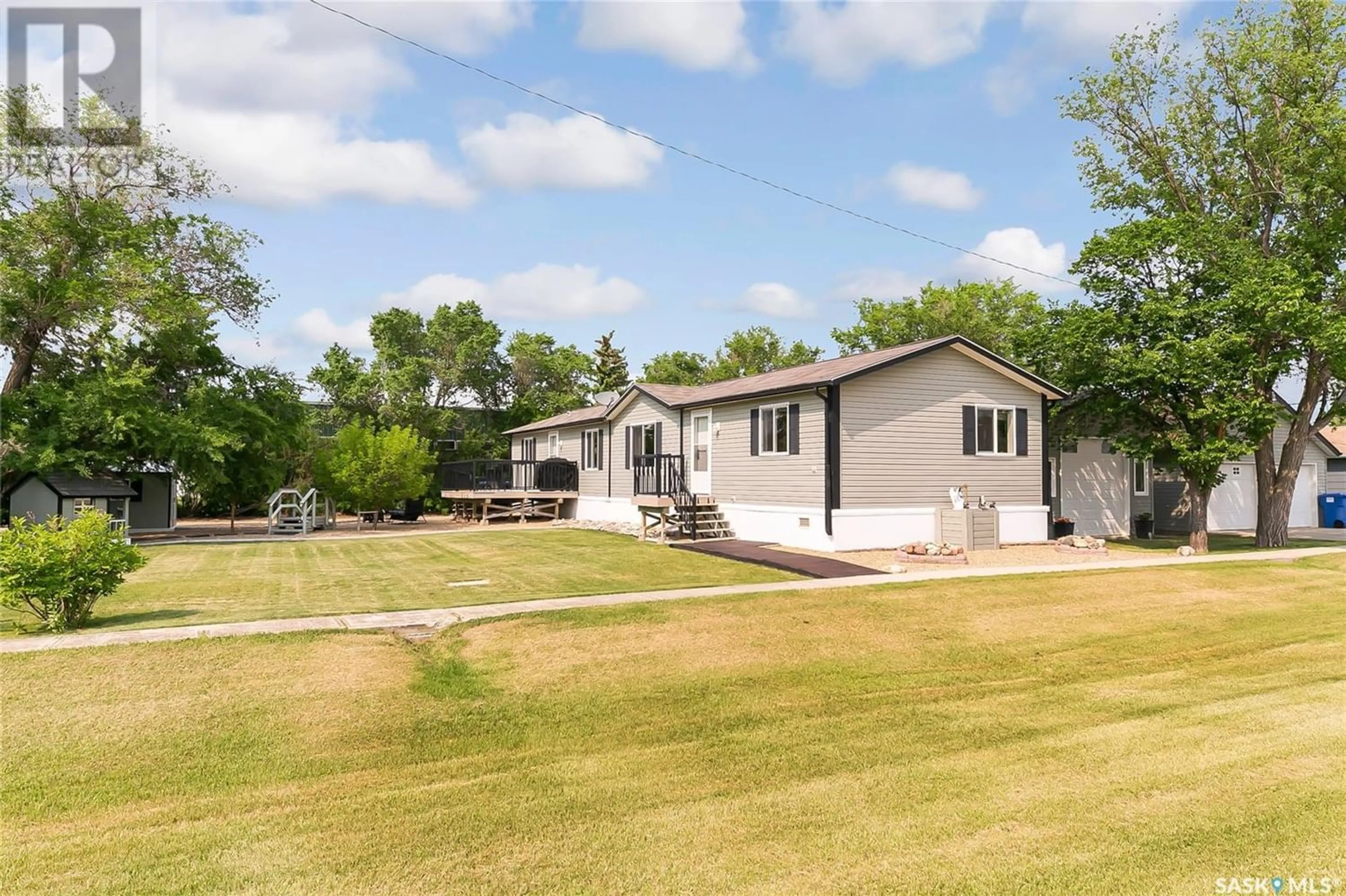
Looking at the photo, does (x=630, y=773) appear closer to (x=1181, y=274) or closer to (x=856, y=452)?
(x=856, y=452)

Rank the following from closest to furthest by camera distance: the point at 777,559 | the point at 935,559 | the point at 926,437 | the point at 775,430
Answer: the point at 777,559, the point at 935,559, the point at 926,437, the point at 775,430

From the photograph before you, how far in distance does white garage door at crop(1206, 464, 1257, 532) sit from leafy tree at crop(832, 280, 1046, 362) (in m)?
12.7

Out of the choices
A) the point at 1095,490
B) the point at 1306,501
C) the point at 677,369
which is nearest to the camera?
the point at 1095,490

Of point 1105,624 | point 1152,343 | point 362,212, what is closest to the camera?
point 1105,624

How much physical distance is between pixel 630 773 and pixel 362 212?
42.1ft

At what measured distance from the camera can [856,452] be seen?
16.9 meters

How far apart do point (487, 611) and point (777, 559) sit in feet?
21.8

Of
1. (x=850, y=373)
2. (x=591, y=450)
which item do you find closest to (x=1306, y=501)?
(x=850, y=373)

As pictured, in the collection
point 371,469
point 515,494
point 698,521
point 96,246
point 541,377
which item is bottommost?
point 698,521

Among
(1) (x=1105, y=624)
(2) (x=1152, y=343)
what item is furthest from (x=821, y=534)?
(2) (x=1152, y=343)

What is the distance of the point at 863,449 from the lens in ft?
55.7

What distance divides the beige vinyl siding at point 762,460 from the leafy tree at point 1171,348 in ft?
24.1

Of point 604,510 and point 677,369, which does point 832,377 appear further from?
point 677,369

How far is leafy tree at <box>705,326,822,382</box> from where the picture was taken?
48344 mm
